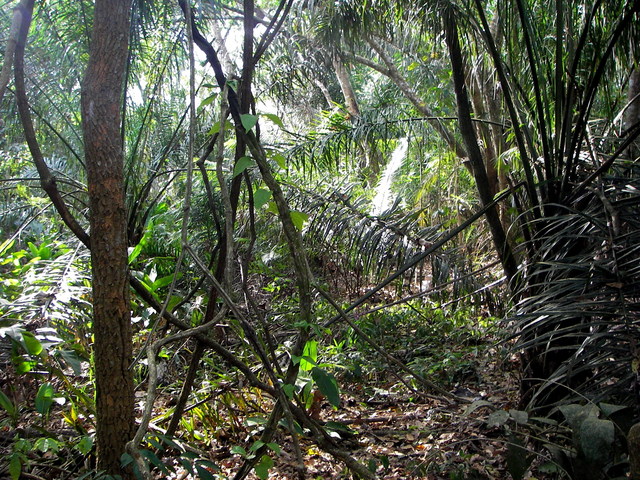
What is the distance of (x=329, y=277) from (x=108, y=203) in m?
4.19

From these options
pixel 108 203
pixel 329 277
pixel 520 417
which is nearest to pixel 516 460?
pixel 520 417

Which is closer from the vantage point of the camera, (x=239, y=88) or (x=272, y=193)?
(x=272, y=193)

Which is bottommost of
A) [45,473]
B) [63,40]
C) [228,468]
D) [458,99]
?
[228,468]

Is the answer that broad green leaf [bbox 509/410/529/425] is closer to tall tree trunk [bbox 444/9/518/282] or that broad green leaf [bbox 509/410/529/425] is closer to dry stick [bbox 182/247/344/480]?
dry stick [bbox 182/247/344/480]

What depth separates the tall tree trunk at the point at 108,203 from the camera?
1.45m

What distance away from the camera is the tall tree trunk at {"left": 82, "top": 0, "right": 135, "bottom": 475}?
145 centimetres

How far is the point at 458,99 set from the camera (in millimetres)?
2381

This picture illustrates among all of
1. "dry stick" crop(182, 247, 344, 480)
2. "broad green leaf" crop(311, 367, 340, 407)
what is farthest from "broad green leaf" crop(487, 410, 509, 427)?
"broad green leaf" crop(311, 367, 340, 407)

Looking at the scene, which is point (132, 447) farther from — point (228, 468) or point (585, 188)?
point (585, 188)

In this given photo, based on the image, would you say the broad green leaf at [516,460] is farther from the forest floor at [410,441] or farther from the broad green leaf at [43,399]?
the broad green leaf at [43,399]

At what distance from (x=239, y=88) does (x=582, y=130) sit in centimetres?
134

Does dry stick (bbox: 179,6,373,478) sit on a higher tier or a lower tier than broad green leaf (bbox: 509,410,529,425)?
higher

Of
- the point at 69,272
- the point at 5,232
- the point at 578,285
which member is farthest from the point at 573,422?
the point at 5,232

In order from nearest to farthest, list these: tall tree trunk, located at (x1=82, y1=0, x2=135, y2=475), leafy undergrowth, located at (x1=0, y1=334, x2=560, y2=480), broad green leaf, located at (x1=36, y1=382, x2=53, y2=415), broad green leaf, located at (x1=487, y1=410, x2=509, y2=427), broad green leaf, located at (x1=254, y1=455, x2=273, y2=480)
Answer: broad green leaf, located at (x1=487, y1=410, x2=509, y2=427) → tall tree trunk, located at (x1=82, y1=0, x2=135, y2=475) → broad green leaf, located at (x1=254, y1=455, x2=273, y2=480) → broad green leaf, located at (x1=36, y1=382, x2=53, y2=415) → leafy undergrowth, located at (x1=0, y1=334, x2=560, y2=480)
